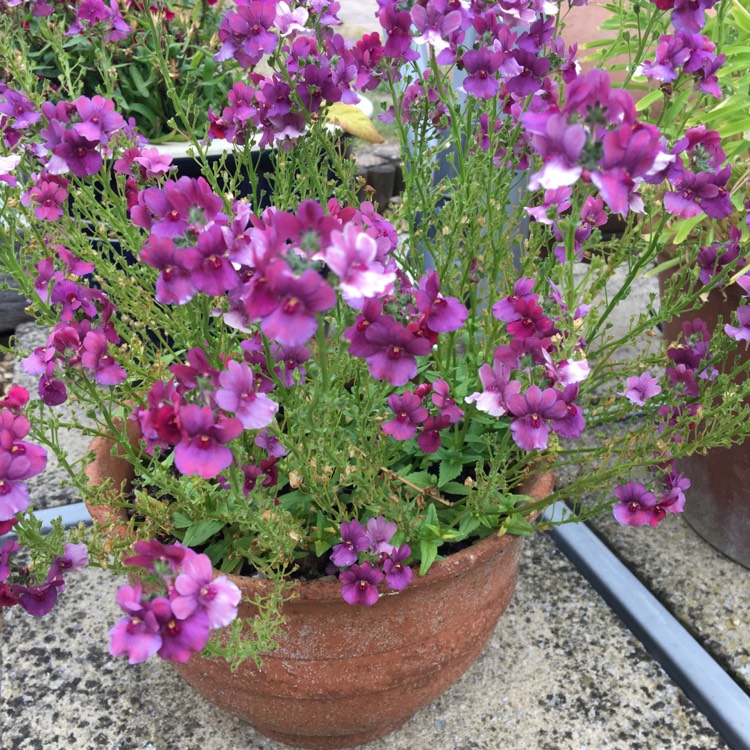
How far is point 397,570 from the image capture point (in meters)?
0.99

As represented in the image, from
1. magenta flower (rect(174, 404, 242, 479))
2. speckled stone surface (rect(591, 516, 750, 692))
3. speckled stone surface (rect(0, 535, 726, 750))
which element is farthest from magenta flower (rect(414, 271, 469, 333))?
speckled stone surface (rect(591, 516, 750, 692))

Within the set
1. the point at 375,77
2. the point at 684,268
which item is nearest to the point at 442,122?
the point at 375,77

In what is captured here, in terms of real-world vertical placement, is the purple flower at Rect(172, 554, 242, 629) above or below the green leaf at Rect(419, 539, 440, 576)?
above

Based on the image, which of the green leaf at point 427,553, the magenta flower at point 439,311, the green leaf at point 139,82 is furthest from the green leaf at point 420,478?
the green leaf at point 139,82

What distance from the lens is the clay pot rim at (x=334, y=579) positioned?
987 mm

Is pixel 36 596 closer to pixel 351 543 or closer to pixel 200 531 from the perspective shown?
pixel 200 531

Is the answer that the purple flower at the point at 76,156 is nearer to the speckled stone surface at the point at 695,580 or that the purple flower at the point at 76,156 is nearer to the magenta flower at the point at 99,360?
the magenta flower at the point at 99,360

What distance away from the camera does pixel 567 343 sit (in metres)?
0.89

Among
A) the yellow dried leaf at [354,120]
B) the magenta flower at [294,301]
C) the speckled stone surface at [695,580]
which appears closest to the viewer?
the magenta flower at [294,301]

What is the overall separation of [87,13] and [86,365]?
612 mm

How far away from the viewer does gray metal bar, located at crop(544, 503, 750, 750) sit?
1.31 m

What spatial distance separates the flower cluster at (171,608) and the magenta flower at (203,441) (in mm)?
79

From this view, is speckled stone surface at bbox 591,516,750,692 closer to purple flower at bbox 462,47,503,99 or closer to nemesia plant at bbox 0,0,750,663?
nemesia plant at bbox 0,0,750,663

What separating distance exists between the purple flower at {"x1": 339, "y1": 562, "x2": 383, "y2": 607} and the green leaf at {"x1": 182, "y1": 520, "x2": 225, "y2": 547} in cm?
22
